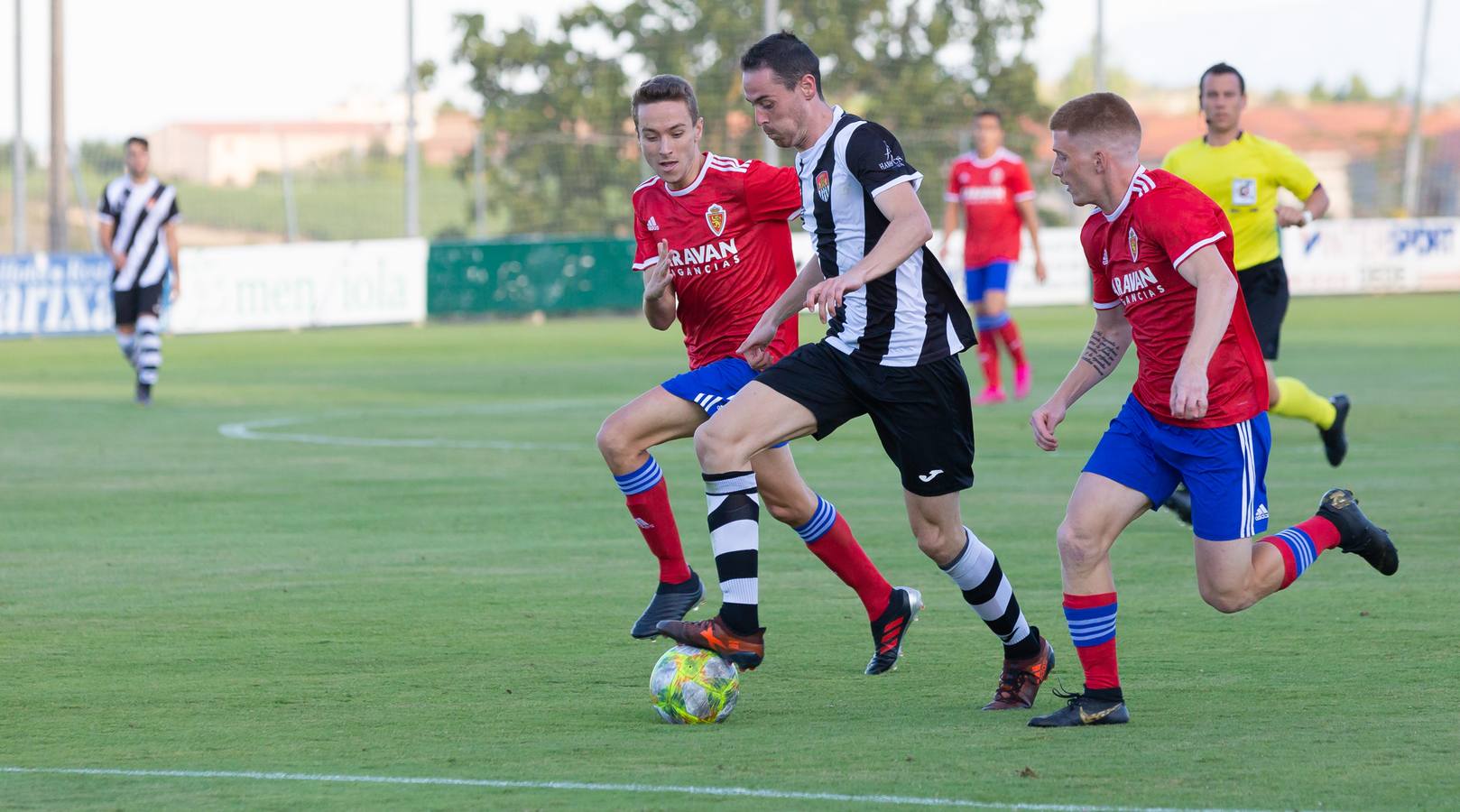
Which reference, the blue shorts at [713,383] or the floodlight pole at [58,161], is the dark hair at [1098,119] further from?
the floodlight pole at [58,161]

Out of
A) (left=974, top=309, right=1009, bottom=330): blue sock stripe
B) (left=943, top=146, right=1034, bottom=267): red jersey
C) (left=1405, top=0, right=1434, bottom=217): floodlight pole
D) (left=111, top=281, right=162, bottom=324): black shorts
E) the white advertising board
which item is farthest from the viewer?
(left=1405, top=0, right=1434, bottom=217): floodlight pole

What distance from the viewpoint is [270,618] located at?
771cm

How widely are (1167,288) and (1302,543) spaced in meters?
1.04

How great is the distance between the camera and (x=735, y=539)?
6.41 m

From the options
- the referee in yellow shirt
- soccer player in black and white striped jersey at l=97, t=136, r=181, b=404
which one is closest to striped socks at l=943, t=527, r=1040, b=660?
the referee in yellow shirt

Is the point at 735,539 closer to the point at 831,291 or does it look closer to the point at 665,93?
the point at 831,291

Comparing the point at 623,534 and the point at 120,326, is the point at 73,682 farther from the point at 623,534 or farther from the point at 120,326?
the point at 120,326

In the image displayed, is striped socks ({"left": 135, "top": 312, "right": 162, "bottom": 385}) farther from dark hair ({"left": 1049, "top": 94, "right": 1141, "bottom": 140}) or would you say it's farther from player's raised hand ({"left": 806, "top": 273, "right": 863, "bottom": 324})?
dark hair ({"left": 1049, "top": 94, "right": 1141, "bottom": 140})

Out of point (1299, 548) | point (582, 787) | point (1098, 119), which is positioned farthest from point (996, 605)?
point (582, 787)

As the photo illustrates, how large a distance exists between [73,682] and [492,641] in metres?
1.43

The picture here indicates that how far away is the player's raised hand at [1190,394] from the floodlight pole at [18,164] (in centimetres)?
2842

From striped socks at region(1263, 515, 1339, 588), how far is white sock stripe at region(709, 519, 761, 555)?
1572 mm

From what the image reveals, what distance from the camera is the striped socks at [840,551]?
6.83m

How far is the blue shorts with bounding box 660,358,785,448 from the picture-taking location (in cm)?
716
